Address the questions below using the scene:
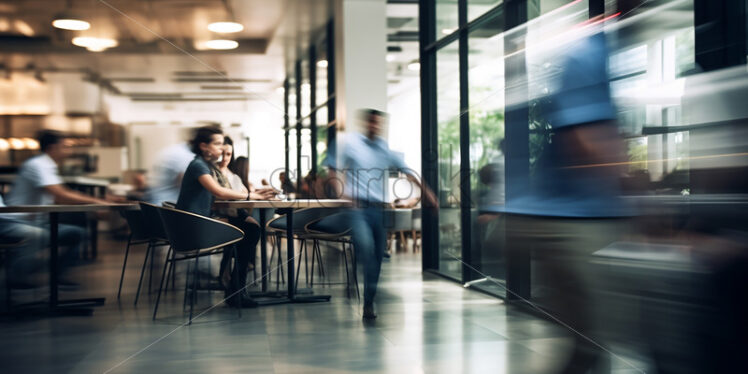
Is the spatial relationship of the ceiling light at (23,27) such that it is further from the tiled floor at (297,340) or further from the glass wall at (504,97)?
the tiled floor at (297,340)

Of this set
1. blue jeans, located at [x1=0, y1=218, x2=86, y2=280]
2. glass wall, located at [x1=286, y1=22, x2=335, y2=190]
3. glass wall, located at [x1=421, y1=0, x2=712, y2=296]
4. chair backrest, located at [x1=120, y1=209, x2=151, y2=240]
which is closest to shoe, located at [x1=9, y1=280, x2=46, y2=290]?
blue jeans, located at [x1=0, y1=218, x2=86, y2=280]

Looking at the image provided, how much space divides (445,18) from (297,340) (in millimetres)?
3689

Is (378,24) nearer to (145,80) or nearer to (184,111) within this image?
(145,80)

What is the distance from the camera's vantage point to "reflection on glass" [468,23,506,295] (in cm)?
475

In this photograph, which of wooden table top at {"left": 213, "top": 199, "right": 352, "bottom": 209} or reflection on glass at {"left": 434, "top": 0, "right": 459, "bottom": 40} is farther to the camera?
reflection on glass at {"left": 434, "top": 0, "right": 459, "bottom": 40}

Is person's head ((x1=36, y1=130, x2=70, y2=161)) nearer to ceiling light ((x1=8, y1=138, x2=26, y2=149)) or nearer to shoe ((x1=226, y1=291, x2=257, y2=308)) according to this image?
shoe ((x1=226, y1=291, x2=257, y2=308))

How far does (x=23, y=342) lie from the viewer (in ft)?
10.8

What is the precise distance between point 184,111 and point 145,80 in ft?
11.7

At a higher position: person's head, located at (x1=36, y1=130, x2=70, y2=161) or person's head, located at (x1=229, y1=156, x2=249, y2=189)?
person's head, located at (x1=36, y1=130, x2=70, y2=161)

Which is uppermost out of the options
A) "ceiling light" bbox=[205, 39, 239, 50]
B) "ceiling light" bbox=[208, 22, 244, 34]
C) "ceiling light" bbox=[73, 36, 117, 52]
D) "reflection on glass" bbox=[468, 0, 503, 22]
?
"ceiling light" bbox=[73, 36, 117, 52]

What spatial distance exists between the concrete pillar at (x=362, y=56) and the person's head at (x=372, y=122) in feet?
11.3

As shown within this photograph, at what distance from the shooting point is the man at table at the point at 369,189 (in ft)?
12.8

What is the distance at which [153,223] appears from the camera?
4391 millimetres

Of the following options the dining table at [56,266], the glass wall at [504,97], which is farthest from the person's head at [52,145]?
the glass wall at [504,97]
